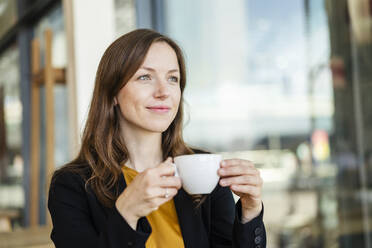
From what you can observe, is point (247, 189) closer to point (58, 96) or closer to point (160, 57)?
point (160, 57)

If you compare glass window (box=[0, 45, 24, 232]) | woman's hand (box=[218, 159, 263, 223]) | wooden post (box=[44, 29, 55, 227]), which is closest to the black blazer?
woman's hand (box=[218, 159, 263, 223])

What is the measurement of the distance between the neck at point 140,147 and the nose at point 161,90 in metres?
0.16

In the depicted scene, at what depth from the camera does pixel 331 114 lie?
310cm

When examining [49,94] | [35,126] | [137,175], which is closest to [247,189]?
[137,175]

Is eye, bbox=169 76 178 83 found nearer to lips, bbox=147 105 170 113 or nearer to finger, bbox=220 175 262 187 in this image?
lips, bbox=147 105 170 113

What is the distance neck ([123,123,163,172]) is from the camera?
4.25 ft

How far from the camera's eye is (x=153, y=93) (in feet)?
3.84

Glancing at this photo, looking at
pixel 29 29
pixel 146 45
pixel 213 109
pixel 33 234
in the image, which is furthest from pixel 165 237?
pixel 29 29

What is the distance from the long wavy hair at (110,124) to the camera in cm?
119

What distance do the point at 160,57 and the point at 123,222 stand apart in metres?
0.49

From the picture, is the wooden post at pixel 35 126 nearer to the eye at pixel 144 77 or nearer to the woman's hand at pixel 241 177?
the eye at pixel 144 77

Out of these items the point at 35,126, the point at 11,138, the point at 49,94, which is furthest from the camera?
the point at 11,138

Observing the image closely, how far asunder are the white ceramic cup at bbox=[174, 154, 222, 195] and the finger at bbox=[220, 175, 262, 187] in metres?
0.02

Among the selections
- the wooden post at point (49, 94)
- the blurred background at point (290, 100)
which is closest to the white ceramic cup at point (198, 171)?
the wooden post at point (49, 94)
